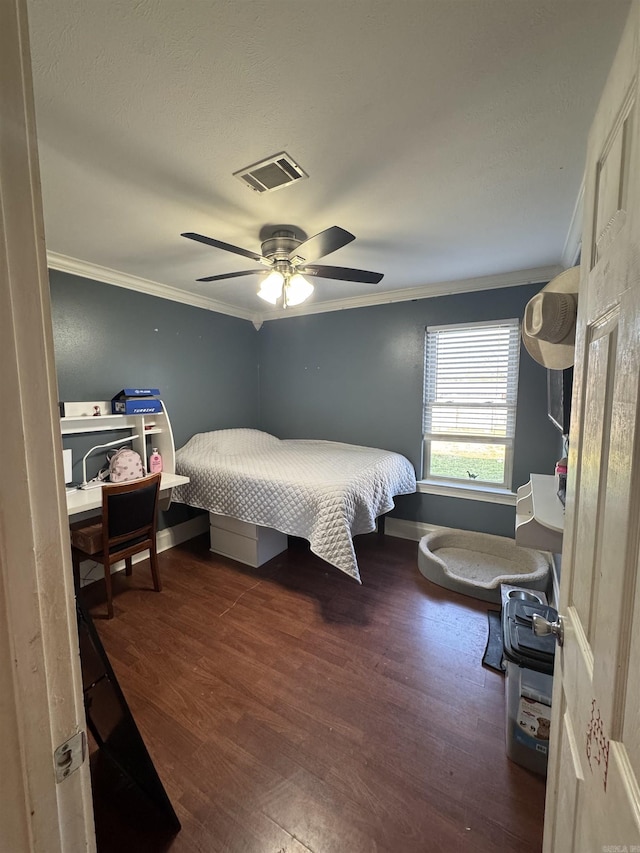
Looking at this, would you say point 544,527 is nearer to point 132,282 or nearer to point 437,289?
point 437,289

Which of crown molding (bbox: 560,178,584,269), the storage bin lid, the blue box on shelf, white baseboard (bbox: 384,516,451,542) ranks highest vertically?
crown molding (bbox: 560,178,584,269)

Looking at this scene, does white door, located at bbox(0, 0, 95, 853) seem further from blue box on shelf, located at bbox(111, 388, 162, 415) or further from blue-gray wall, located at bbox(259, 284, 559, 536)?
blue-gray wall, located at bbox(259, 284, 559, 536)

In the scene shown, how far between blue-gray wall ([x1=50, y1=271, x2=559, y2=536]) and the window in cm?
10

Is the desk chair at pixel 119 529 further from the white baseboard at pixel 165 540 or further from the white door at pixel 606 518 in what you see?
the white door at pixel 606 518

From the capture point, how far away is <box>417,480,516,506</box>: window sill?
312 centimetres

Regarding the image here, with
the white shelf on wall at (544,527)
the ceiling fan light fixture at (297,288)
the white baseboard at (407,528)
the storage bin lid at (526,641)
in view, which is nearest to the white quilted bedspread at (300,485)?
the white baseboard at (407,528)

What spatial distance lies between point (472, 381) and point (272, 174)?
249cm

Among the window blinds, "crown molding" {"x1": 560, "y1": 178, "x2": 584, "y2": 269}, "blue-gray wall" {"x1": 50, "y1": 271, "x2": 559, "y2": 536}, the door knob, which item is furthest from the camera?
the window blinds

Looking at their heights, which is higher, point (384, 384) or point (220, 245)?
point (220, 245)

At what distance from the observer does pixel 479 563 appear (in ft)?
9.59

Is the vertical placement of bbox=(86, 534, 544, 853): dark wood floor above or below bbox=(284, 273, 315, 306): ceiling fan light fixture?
below

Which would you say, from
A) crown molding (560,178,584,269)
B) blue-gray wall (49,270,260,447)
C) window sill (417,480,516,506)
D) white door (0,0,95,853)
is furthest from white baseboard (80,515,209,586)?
crown molding (560,178,584,269)

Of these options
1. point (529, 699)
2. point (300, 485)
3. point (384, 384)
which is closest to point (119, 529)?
point (300, 485)

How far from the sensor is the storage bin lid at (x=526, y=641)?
4.37 ft
